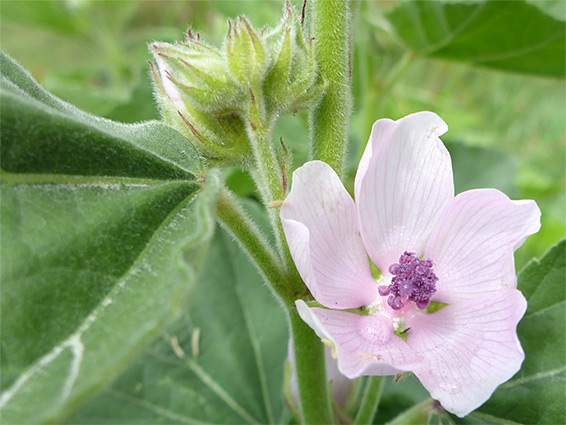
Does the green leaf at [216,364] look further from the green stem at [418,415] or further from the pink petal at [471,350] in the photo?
the pink petal at [471,350]

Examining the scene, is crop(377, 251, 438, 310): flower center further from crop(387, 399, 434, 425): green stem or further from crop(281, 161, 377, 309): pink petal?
crop(387, 399, 434, 425): green stem

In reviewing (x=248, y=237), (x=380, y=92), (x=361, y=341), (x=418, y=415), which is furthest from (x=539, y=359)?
(x=380, y=92)

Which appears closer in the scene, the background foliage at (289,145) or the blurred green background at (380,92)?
the background foliage at (289,145)

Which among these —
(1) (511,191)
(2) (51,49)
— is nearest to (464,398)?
(1) (511,191)

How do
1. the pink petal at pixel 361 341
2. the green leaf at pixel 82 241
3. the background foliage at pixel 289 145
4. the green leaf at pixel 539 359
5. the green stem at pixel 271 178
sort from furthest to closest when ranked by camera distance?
1. the background foliage at pixel 289 145
2. the green leaf at pixel 539 359
3. the green stem at pixel 271 178
4. the pink petal at pixel 361 341
5. the green leaf at pixel 82 241

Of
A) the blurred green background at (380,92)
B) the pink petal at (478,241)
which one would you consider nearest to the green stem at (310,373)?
the pink petal at (478,241)

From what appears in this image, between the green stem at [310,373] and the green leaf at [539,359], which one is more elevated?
the green stem at [310,373]
